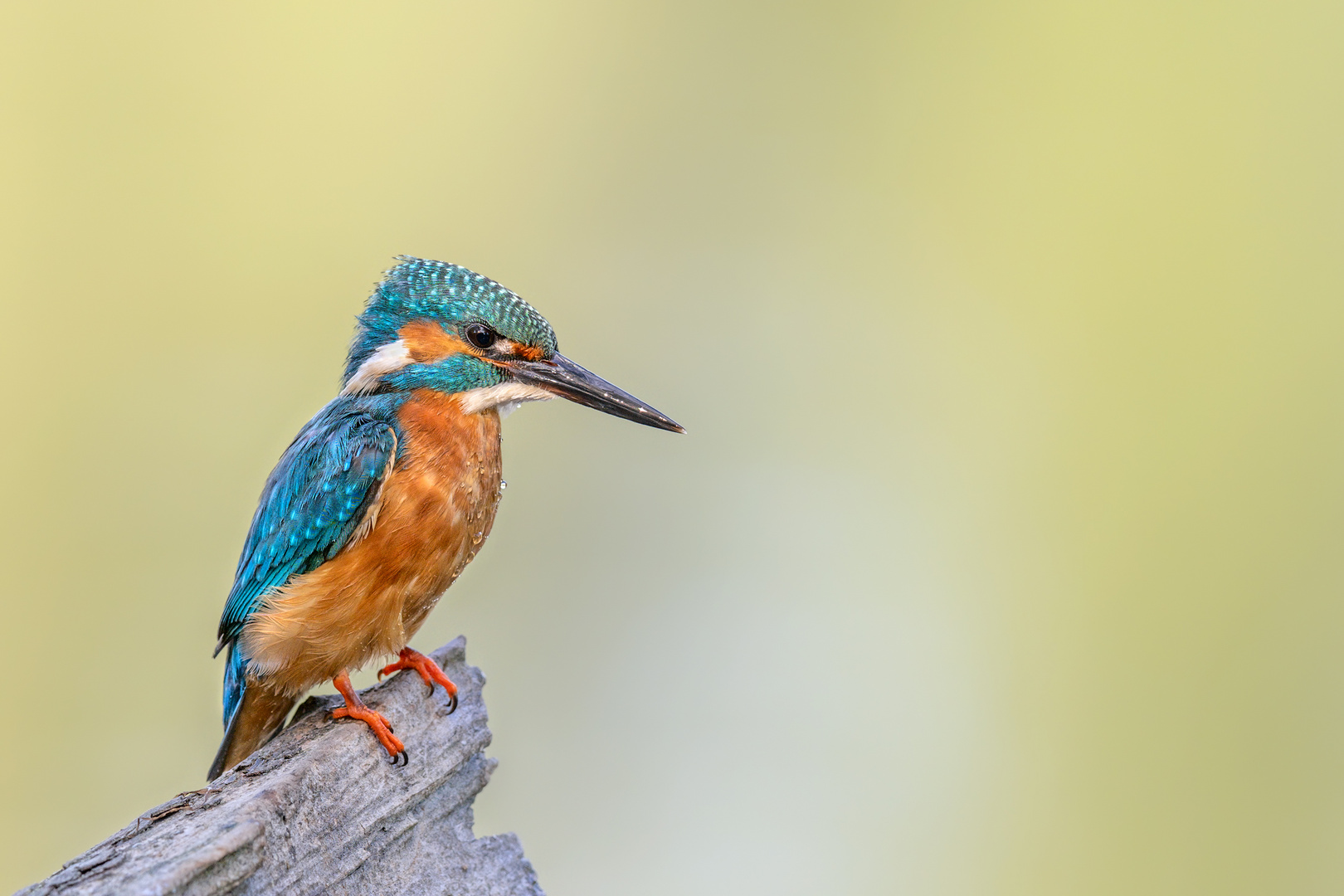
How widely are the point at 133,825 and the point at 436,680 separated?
0.78 m

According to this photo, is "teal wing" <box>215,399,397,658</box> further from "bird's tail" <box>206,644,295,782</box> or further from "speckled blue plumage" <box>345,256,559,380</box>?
"speckled blue plumage" <box>345,256,559,380</box>

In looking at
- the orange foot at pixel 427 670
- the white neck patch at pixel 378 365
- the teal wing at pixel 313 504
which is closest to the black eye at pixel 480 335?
the white neck patch at pixel 378 365

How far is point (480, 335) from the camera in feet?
7.23

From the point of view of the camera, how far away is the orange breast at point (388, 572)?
209 centimetres

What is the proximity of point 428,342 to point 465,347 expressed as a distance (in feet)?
0.26

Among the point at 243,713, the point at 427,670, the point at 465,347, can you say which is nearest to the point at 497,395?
the point at 465,347

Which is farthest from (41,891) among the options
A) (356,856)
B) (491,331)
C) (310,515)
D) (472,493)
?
(491,331)

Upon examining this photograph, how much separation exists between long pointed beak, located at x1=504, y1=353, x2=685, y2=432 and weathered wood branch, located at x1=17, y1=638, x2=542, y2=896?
24.2 inches

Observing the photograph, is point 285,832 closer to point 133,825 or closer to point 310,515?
point 133,825

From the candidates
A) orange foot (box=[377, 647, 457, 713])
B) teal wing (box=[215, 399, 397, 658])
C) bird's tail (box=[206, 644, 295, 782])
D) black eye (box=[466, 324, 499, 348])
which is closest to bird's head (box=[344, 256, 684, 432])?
black eye (box=[466, 324, 499, 348])

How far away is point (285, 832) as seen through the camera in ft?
4.73

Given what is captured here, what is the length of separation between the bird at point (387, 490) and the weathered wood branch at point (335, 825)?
5.1 inches

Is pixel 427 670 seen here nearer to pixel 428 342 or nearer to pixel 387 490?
pixel 387 490

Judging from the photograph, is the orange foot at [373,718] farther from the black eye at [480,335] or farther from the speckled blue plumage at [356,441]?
the black eye at [480,335]
